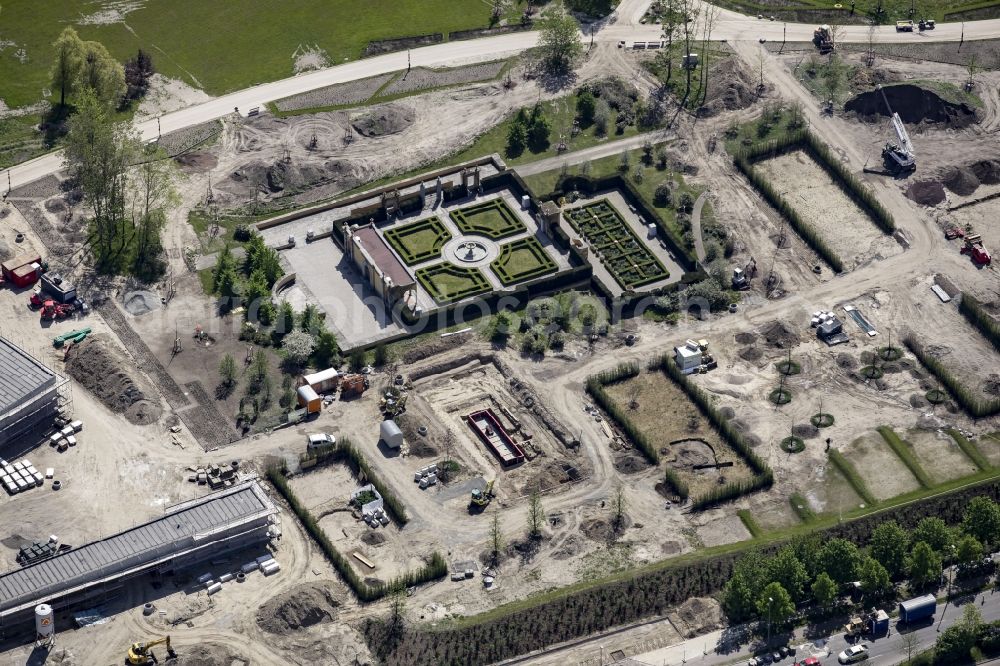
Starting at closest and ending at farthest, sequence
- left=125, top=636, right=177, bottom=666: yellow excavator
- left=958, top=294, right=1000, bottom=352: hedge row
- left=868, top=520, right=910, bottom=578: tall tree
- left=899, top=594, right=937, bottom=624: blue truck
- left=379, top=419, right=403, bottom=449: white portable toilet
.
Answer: left=125, top=636, right=177, bottom=666: yellow excavator < left=899, top=594, right=937, bottom=624: blue truck < left=868, top=520, right=910, bottom=578: tall tree < left=379, top=419, right=403, bottom=449: white portable toilet < left=958, top=294, right=1000, bottom=352: hedge row

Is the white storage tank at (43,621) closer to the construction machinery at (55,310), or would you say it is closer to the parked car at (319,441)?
the parked car at (319,441)

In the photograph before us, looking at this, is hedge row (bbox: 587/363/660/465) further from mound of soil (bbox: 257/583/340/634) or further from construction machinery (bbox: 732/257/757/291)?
mound of soil (bbox: 257/583/340/634)

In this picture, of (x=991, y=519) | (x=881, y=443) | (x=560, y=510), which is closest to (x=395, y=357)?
(x=560, y=510)

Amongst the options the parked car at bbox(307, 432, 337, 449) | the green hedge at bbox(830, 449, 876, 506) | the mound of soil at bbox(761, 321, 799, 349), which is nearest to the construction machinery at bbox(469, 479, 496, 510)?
the parked car at bbox(307, 432, 337, 449)

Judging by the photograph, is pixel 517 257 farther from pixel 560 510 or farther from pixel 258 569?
pixel 258 569

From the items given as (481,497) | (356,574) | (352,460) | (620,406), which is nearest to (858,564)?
(620,406)

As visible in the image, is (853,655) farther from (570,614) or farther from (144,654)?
(144,654)

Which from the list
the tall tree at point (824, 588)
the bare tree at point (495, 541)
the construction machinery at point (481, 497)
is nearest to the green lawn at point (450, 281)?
the construction machinery at point (481, 497)
